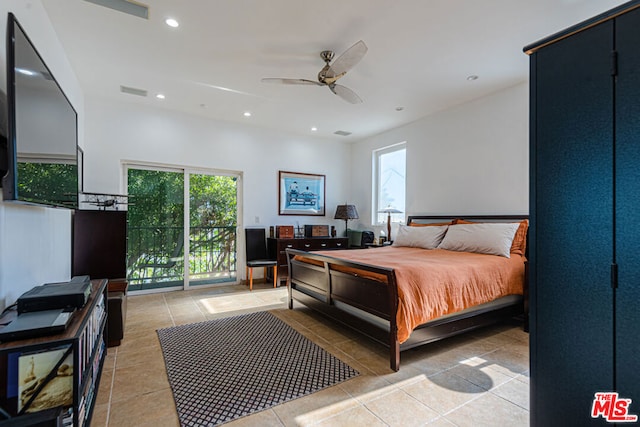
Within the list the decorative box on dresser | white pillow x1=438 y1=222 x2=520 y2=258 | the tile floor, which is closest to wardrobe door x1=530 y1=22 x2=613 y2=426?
the tile floor

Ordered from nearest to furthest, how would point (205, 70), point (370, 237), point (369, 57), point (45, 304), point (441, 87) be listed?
point (45, 304) < point (369, 57) < point (205, 70) < point (441, 87) < point (370, 237)

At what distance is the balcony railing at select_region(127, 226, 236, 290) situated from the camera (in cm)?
466

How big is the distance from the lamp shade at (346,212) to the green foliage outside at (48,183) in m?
4.23

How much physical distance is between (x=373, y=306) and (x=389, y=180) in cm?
377

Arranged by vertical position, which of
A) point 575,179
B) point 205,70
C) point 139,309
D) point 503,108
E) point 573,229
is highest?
point 205,70

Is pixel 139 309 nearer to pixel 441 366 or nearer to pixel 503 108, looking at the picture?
pixel 441 366

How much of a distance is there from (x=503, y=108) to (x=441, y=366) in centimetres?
334

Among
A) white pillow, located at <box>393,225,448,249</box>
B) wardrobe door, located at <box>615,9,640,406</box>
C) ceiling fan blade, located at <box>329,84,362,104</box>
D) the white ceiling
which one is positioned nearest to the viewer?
wardrobe door, located at <box>615,9,640,406</box>

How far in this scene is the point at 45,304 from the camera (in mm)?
1566

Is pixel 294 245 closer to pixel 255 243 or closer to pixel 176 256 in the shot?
pixel 255 243

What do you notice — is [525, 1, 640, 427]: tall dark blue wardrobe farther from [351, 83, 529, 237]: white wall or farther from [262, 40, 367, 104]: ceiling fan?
[351, 83, 529, 237]: white wall

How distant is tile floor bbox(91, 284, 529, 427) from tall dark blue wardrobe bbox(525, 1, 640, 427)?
704 mm

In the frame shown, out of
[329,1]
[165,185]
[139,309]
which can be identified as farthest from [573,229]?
[165,185]

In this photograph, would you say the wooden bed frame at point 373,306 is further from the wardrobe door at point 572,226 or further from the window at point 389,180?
the window at point 389,180
